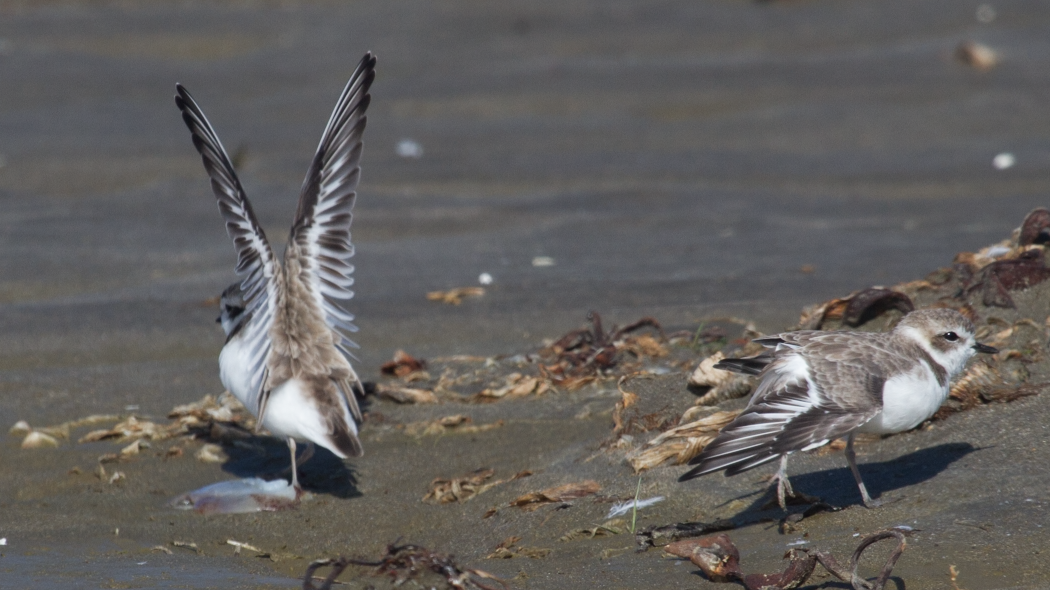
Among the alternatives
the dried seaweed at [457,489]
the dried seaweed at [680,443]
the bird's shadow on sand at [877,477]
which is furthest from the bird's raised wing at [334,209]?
the bird's shadow on sand at [877,477]

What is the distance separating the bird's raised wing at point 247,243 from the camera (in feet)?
20.5

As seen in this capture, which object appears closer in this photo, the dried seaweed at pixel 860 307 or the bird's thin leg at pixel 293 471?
the bird's thin leg at pixel 293 471

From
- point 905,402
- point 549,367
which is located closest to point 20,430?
point 549,367

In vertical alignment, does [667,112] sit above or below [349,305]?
above

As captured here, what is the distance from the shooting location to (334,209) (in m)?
6.78

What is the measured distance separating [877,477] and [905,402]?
52 cm

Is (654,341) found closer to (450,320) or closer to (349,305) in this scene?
(450,320)

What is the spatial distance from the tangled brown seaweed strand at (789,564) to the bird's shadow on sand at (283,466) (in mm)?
2327

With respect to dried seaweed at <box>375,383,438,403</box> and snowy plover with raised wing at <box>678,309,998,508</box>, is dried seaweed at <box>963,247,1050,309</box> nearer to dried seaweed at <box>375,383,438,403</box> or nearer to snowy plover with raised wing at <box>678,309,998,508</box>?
snowy plover with raised wing at <box>678,309,998,508</box>

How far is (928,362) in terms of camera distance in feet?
16.5

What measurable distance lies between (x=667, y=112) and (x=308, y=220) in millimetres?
9572

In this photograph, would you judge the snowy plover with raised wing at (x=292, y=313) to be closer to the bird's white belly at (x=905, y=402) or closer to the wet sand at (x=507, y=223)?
the wet sand at (x=507, y=223)

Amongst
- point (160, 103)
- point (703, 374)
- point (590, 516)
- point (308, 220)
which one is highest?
point (160, 103)

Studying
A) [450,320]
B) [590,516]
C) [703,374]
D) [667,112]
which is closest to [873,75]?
[667,112]
